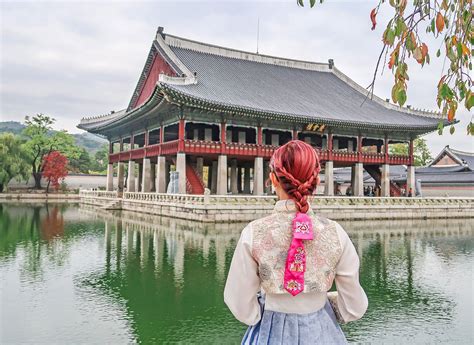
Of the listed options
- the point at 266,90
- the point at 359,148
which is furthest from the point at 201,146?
the point at 359,148

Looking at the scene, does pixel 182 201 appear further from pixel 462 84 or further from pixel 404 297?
pixel 462 84

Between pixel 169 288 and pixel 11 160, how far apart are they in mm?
43103

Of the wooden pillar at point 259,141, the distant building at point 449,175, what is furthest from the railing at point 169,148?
the distant building at point 449,175

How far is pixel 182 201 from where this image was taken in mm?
24953

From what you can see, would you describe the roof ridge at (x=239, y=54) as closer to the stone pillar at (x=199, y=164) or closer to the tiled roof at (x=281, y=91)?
the tiled roof at (x=281, y=91)

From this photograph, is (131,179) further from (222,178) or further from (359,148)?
(359,148)

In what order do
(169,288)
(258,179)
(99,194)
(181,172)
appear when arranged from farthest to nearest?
(99,194) < (258,179) < (181,172) < (169,288)

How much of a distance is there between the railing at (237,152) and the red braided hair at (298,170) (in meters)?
25.7

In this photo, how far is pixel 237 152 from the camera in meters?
29.9

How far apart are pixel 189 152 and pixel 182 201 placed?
14.2 feet

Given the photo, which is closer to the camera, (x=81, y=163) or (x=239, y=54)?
(x=239, y=54)

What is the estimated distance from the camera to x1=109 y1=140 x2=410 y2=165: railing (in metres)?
28.6

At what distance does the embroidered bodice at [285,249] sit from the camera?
2.42 meters

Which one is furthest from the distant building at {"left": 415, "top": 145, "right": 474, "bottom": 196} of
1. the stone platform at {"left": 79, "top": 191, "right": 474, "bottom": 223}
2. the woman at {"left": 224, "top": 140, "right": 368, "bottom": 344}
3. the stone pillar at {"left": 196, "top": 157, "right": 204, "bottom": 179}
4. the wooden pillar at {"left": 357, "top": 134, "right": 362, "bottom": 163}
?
the woman at {"left": 224, "top": 140, "right": 368, "bottom": 344}
